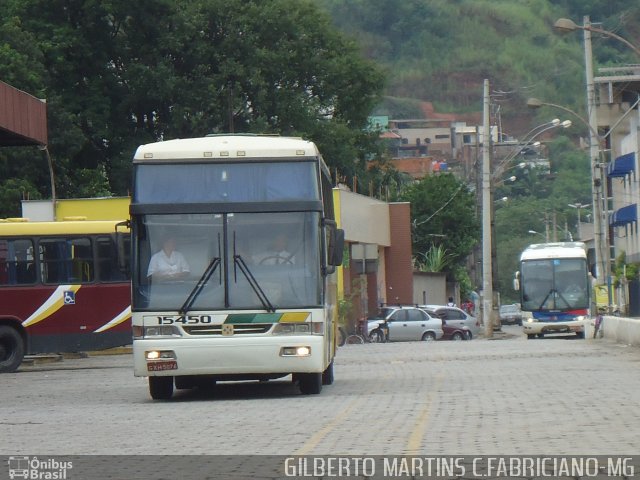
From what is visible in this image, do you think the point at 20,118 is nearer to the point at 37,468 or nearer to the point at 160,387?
the point at 160,387

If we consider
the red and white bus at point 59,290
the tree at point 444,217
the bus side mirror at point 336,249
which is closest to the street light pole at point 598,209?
the red and white bus at point 59,290

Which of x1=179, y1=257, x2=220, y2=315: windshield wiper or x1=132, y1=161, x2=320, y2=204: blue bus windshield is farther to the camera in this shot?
x1=132, y1=161, x2=320, y2=204: blue bus windshield

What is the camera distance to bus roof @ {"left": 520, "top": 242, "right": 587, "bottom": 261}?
195 feet

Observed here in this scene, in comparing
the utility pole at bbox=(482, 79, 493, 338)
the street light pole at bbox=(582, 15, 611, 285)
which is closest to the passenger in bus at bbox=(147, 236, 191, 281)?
the street light pole at bbox=(582, 15, 611, 285)

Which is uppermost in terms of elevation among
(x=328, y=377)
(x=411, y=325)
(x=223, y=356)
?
(x=223, y=356)

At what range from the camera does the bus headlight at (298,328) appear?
19.6m

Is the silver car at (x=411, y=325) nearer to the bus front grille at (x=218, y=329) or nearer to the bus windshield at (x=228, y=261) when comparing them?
the bus windshield at (x=228, y=261)

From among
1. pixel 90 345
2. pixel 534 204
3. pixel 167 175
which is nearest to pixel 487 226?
pixel 90 345

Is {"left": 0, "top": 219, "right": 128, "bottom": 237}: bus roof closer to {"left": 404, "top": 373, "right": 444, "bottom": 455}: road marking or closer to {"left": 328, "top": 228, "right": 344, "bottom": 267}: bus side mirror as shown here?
{"left": 328, "top": 228, "right": 344, "bottom": 267}: bus side mirror

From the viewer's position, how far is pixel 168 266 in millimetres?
19719

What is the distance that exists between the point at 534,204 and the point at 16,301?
128 m

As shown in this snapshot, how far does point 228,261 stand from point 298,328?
123cm

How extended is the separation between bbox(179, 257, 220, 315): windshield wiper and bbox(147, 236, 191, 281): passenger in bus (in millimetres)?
214

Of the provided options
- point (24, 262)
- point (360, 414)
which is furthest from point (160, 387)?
point (24, 262)
